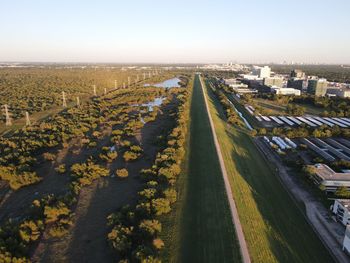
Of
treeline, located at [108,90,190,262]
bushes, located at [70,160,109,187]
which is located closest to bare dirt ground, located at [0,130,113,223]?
bushes, located at [70,160,109,187]

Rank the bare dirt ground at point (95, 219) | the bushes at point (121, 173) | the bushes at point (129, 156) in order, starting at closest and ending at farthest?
the bare dirt ground at point (95, 219), the bushes at point (121, 173), the bushes at point (129, 156)

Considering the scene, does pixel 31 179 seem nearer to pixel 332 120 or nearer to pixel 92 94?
pixel 332 120

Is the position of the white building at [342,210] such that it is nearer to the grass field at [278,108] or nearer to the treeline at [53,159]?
the treeline at [53,159]

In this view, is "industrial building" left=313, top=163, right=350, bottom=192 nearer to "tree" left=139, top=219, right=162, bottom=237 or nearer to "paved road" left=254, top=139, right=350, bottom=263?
"paved road" left=254, top=139, right=350, bottom=263

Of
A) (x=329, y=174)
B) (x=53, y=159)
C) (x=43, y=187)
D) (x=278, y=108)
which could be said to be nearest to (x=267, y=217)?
(x=329, y=174)

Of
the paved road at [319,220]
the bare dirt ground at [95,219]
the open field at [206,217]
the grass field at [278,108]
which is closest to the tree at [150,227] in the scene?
the open field at [206,217]

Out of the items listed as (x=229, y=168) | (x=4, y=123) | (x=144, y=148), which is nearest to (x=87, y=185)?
(x=144, y=148)
